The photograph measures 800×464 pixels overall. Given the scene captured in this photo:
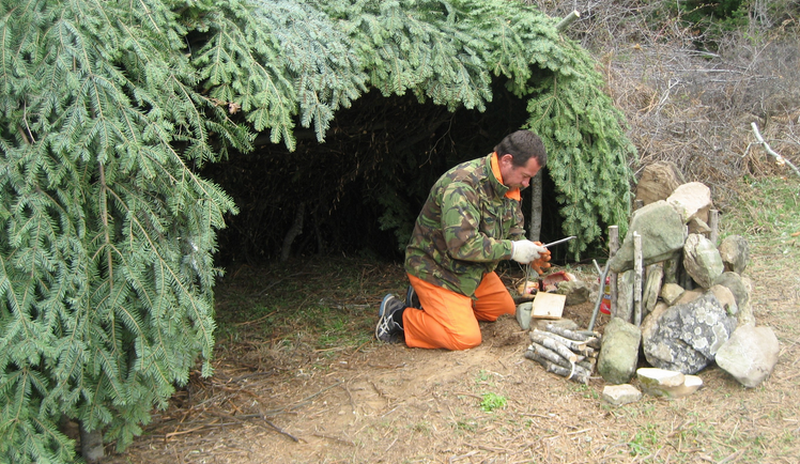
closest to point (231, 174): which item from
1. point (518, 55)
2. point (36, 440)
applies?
point (518, 55)

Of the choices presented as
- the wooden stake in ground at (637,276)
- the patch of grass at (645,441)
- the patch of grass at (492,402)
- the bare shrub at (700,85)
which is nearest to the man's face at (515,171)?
the wooden stake in ground at (637,276)

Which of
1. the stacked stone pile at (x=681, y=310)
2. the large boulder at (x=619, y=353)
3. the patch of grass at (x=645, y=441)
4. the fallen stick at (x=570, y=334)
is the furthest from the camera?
the fallen stick at (x=570, y=334)

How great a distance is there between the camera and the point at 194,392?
365 centimetres

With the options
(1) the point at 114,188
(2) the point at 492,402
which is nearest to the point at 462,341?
(2) the point at 492,402

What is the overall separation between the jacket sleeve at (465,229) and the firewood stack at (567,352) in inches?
23.7

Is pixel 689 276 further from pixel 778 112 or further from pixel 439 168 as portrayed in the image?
pixel 778 112

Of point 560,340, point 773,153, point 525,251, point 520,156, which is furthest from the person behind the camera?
point 773,153

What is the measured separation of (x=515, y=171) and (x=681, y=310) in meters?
1.28

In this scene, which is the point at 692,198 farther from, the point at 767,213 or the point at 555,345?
the point at 767,213

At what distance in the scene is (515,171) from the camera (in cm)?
379

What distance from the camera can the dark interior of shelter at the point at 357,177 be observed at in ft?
18.3

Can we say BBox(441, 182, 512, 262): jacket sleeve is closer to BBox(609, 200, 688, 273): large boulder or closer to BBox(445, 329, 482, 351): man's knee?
BBox(445, 329, 482, 351): man's knee

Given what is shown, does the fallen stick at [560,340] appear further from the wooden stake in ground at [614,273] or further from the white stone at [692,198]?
the white stone at [692,198]

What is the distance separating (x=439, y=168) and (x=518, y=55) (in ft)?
6.97
